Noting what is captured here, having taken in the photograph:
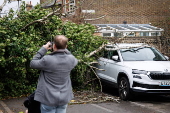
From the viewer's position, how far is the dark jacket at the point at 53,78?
14.5 feet

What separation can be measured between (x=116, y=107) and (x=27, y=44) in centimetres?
340

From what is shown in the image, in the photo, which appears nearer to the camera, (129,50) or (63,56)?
(63,56)

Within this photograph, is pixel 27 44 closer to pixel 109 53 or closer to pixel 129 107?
pixel 109 53

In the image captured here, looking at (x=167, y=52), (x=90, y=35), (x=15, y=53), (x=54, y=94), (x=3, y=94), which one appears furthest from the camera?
(x=167, y=52)

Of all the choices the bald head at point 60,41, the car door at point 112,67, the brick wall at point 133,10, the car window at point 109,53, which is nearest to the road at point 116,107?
the car door at point 112,67

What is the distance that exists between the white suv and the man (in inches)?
207

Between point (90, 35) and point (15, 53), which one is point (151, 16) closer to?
point (90, 35)

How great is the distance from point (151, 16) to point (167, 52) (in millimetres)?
15071

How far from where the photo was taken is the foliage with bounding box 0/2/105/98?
389 inches

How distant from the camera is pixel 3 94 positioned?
10789 millimetres

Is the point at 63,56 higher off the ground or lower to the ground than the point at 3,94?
higher

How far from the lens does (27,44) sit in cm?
985

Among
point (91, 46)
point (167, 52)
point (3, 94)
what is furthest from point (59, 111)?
point (167, 52)

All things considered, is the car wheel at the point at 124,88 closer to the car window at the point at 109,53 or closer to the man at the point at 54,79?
the car window at the point at 109,53
